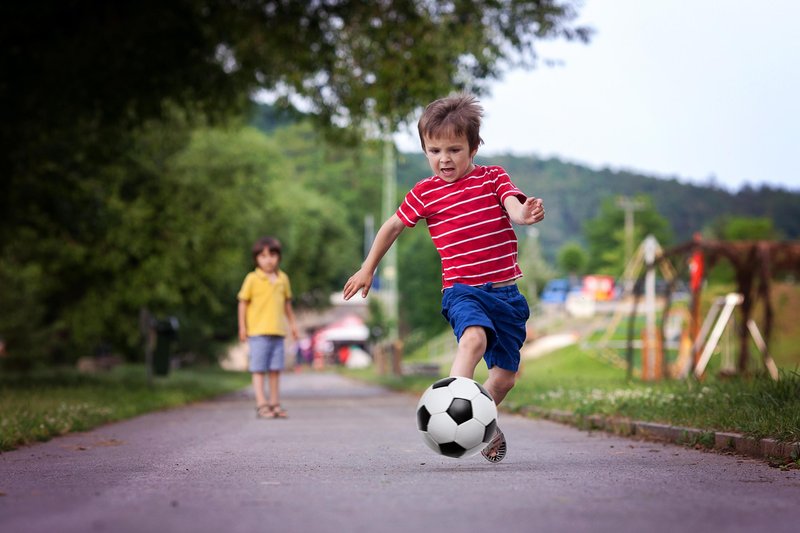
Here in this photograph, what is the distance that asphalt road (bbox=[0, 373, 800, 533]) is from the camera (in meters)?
4.23

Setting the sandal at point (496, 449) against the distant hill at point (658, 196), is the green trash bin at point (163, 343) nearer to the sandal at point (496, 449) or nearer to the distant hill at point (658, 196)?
the sandal at point (496, 449)

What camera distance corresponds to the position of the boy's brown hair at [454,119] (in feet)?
21.1

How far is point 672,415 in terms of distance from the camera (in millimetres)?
9156

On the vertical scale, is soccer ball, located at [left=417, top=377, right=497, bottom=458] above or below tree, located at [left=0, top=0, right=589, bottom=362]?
below

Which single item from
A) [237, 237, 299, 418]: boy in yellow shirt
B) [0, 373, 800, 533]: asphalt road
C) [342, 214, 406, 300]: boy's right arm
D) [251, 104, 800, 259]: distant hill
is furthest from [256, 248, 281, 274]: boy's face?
[251, 104, 800, 259]: distant hill

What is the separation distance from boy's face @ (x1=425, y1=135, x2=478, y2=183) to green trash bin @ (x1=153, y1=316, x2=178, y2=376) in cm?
1964

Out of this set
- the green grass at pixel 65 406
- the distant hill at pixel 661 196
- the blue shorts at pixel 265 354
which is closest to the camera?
the green grass at pixel 65 406

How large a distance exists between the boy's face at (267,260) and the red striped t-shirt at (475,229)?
19.9 ft

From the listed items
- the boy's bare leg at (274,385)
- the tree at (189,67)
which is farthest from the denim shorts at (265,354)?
the tree at (189,67)

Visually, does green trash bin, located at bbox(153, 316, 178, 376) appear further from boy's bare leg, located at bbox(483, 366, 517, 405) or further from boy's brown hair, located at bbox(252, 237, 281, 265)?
boy's bare leg, located at bbox(483, 366, 517, 405)

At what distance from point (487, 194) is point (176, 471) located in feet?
7.84

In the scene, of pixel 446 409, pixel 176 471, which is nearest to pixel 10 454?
pixel 176 471

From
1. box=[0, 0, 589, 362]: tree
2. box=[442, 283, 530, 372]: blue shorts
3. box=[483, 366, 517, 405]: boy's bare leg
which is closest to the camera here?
box=[442, 283, 530, 372]: blue shorts

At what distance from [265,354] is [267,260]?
3.46ft
